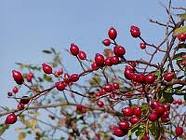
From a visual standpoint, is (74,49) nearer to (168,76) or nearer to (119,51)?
(119,51)

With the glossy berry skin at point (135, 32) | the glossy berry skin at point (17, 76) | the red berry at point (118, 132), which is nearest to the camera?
the red berry at point (118, 132)

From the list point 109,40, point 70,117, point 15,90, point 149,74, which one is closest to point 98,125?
point 70,117

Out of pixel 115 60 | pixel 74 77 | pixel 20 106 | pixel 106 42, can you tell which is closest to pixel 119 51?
pixel 115 60

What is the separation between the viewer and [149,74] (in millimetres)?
2787

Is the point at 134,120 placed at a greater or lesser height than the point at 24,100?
lesser

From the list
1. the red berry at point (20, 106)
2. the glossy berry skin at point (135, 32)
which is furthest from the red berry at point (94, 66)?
the red berry at point (20, 106)

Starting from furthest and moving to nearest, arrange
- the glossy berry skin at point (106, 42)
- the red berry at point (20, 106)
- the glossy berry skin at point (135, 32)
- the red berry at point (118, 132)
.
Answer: the glossy berry skin at point (106, 42)
the glossy berry skin at point (135, 32)
the red berry at point (20, 106)
the red berry at point (118, 132)

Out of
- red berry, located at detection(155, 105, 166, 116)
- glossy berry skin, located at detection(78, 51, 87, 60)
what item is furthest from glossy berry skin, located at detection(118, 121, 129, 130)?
glossy berry skin, located at detection(78, 51, 87, 60)

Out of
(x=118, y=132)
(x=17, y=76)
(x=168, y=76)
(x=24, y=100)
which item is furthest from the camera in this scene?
(x=17, y=76)

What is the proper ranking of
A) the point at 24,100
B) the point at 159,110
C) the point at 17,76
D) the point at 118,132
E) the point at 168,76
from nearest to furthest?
the point at 159,110 < the point at 118,132 < the point at 168,76 < the point at 24,100 < the point at 17,76

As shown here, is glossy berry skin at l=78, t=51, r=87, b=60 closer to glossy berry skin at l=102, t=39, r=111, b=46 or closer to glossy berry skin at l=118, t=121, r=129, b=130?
glossy berry skin at l=102, t=39, r=111, b=46

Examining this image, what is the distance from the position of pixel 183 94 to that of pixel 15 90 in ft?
5.76

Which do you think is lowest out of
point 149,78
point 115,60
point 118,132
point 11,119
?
point 118,132

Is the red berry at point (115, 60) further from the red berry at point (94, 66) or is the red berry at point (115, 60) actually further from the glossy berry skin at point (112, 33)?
the glossy berry skin at point (112, 33)
